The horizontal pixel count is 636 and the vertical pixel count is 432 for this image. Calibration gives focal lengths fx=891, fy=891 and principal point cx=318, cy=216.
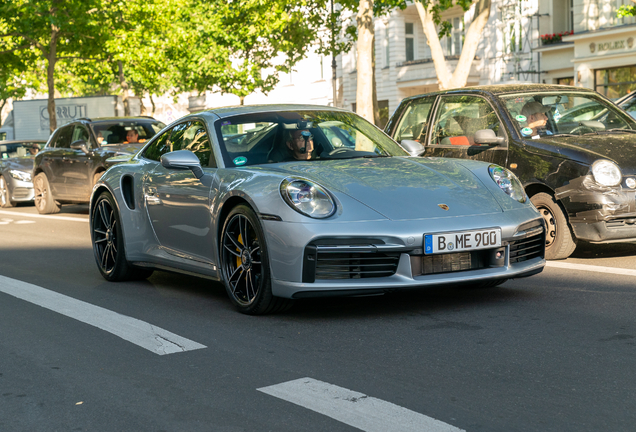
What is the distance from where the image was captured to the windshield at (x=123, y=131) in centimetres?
1381

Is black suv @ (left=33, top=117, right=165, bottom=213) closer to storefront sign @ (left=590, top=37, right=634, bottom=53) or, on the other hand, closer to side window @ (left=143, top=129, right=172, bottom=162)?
side window @ (left=143, top=129, right=172, bottom=162)

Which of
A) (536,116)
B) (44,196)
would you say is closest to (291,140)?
(536,116)

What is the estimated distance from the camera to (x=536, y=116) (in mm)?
8180

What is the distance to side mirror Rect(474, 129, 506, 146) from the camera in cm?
791

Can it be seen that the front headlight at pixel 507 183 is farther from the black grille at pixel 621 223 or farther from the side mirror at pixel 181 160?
the side mirror at pixel 181 160

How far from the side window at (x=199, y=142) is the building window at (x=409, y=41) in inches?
1489

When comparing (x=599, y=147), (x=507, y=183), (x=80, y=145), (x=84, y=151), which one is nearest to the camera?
(x=507, y=183)

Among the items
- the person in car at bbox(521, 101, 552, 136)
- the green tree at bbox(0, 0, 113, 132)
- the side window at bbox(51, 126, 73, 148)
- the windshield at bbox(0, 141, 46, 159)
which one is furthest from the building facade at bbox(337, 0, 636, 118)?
the person in car at bbox(521, 101, 552, 136)

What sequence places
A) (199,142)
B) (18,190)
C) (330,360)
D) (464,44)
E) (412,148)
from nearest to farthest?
(330,360) → (199,142) → (412,148) → (18,190) → (464,44)

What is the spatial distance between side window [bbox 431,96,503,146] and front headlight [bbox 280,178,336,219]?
343cm

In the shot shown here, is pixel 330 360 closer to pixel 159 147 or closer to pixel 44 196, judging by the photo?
pixel 159 147

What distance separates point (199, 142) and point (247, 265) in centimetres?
127

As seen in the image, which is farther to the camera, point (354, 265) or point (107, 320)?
point (107, 320)

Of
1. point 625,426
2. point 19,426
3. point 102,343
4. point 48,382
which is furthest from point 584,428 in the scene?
point 102,343
